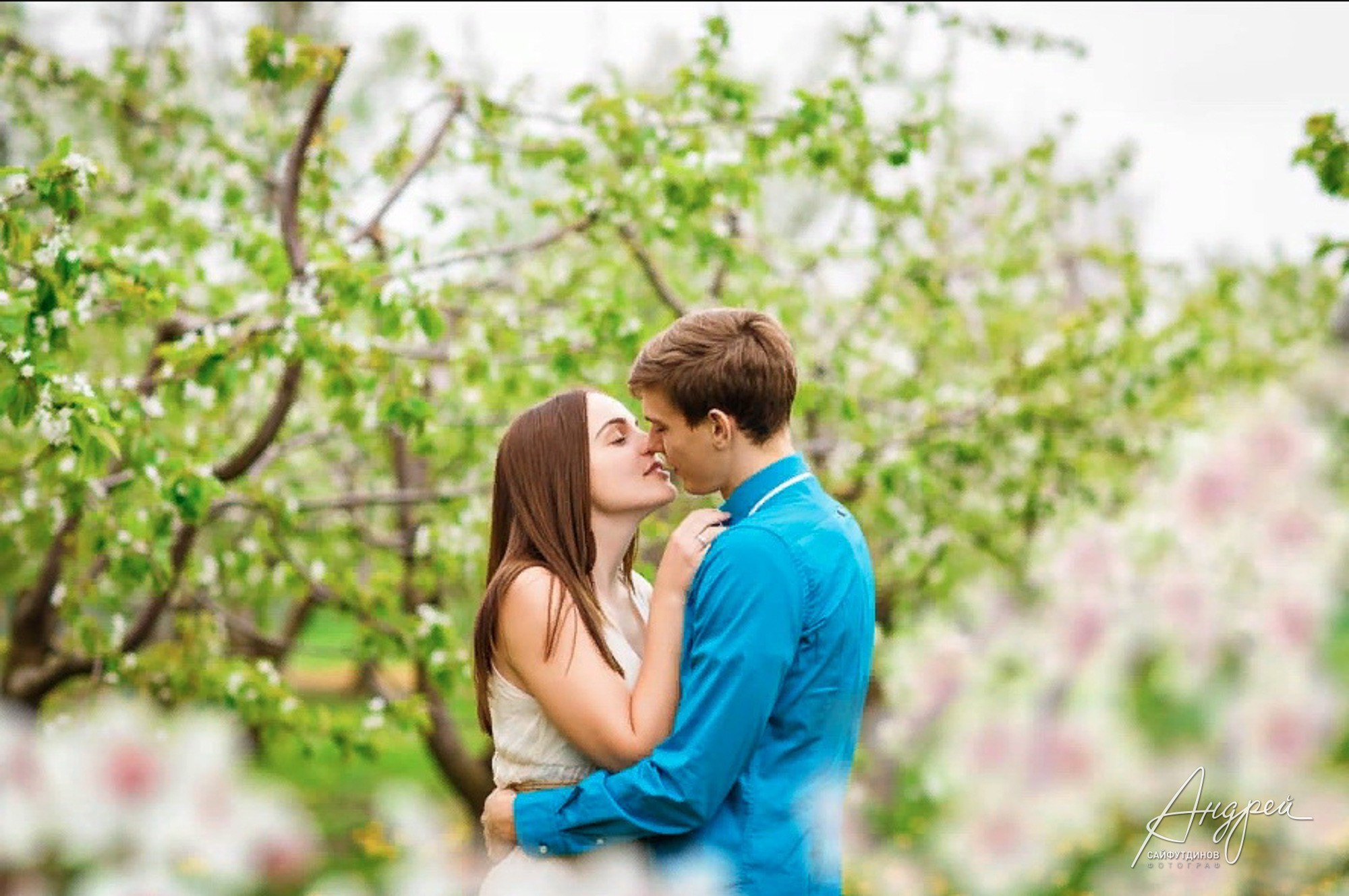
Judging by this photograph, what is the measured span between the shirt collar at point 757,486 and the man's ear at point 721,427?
0.29ft

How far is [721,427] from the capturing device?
245cm

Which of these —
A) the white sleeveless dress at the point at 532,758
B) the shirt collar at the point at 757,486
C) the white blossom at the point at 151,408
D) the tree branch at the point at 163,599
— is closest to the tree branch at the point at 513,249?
the white blossom at the point at 151,408

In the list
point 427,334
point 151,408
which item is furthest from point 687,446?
point 151,408

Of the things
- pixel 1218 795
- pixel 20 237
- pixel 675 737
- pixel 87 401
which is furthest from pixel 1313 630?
pixel 20 237

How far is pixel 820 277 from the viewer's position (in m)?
7.66

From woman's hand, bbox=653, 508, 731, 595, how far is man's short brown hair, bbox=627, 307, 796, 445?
7.8 inches

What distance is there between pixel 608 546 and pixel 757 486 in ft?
1.40

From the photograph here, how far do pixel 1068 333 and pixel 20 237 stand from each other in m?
5.17

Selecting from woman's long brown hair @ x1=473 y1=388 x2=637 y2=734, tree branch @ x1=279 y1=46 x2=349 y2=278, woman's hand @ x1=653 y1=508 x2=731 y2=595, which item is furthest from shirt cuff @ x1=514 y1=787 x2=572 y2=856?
tree branch @ x1=279 y1=46 x2=349 y2=278

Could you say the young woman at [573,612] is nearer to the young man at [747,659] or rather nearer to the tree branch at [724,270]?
the young man at [747,659]

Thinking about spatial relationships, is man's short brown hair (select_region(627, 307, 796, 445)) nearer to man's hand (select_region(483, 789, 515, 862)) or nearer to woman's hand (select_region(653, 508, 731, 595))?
woman's hand (select_region(653, 508, 731, 595))

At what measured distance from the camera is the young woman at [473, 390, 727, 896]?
2.39 meters

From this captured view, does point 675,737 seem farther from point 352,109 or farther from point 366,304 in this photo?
point 352,109

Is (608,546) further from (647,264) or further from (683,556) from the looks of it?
(647,264)
